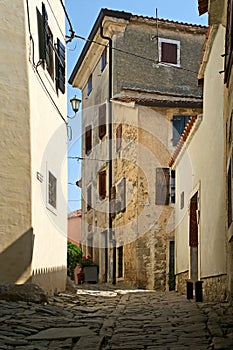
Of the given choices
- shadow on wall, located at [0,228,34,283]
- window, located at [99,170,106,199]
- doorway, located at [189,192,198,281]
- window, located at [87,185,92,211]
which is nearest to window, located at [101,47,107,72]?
window, located at [99,170,106,199]

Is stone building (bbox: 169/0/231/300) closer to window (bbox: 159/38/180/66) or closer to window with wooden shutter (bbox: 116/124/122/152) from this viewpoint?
window with wooden shutter (bbox: 116/124/122/152)

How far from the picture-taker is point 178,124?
22.4 meters

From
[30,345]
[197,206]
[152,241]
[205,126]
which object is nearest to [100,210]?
[152,241]

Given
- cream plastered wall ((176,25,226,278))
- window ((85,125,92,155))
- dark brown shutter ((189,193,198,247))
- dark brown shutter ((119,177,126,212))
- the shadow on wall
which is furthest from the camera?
window ((85,125,92,155))

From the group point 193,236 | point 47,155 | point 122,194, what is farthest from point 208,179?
point 122,194

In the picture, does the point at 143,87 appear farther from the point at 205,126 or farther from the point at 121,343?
the point at 121,343

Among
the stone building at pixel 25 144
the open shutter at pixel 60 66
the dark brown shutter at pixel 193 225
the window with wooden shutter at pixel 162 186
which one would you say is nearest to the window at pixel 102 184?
the window with wooden shutter at pixel 162 186

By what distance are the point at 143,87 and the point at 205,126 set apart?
11.6 meters

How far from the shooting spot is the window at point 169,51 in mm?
25109

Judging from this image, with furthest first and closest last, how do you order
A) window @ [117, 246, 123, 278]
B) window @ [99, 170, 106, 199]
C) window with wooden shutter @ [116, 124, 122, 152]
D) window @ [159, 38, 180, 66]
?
1. window @ [99, 170, 106, 199]
2. window @ [159, 38, 180, 66]
3. window with wooden shutter @ [116, 124, 122, 152]
4. window @ [117, 246, 123, 278]

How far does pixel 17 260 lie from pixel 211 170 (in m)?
4.36

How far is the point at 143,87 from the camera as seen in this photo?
2431 centimetres

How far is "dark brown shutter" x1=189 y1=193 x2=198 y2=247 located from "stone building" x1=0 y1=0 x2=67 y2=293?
13.2 feet

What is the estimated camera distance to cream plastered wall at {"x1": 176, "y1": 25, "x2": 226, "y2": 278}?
1062 centimetres
